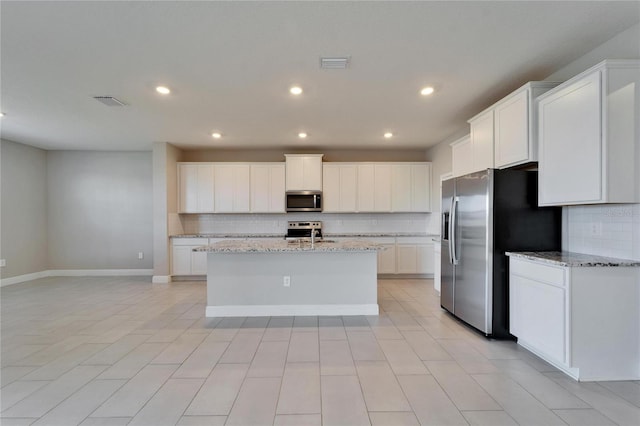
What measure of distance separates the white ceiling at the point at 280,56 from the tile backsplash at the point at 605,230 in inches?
54.3

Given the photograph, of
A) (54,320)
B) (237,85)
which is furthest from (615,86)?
(54,320)

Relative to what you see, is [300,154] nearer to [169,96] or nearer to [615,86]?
[169,96]

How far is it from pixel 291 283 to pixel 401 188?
3.30 m

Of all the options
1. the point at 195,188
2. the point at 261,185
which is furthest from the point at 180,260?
the point at 261,185

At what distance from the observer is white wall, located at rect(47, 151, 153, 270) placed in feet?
20.1

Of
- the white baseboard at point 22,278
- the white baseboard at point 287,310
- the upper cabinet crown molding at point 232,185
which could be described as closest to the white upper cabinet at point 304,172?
the upper cabinet crown molding at point 232,185

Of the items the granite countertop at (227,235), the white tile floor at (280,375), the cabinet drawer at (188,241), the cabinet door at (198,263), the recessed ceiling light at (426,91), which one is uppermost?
the recessed ceiling light at (426,91)

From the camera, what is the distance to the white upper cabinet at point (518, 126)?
106 inches

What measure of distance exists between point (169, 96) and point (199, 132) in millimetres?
1529

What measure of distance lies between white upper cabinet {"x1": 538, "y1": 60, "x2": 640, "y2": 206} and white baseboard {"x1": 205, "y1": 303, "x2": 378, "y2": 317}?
2.42 metres

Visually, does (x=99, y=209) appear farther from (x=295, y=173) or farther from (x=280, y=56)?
(x=280, y=56)

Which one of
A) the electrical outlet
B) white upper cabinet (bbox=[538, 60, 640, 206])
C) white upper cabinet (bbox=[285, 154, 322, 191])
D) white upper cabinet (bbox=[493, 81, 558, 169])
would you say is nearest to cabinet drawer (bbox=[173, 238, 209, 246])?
white upper cabinet (bbox=[285, 154, 322, 191])

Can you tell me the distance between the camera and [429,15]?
2000mm

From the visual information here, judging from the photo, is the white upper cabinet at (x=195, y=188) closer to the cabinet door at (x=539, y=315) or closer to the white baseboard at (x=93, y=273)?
the white baseboard at (x=93, y=273)
